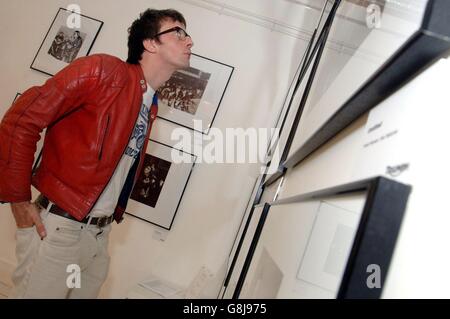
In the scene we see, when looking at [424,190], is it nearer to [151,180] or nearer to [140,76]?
[140,76]

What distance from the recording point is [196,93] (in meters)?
2.45

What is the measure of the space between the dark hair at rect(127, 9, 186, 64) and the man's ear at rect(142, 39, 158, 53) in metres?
0.02

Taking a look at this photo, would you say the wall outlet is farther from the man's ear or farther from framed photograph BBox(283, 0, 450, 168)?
framed photograph BBox(283, 0, 450, 168)

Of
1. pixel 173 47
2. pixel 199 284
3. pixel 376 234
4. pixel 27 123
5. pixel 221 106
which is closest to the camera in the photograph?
pixel 376 234

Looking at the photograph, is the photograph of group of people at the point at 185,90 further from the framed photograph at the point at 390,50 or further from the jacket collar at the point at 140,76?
the framed photograph at the point at 390,50

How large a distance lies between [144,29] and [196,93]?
0.91m

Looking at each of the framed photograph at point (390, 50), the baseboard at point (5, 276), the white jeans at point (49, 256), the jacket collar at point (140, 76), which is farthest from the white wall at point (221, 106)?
the framed photograph at point (390, 50)

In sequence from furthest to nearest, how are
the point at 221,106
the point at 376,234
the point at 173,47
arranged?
the point at 221,106, the point at 173,47, the point at 376,234

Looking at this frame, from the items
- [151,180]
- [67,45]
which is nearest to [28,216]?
[151,180]

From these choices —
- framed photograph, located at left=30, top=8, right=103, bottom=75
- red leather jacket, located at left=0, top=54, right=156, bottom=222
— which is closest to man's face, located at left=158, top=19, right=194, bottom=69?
red leather jacket, located at left=0, top=54, right=156, bottom=222

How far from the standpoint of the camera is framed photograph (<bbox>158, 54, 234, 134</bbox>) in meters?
2.42

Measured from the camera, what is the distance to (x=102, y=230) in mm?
1341
